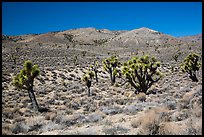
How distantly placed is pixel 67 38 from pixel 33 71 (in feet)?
395

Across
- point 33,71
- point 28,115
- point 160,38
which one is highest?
point 160,38

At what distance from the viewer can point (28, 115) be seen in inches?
534

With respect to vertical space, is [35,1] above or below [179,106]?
above

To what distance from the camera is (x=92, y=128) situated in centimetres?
889

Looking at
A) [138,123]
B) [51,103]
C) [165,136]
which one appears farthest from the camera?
[51,103]

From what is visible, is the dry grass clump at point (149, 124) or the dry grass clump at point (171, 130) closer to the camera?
the dry grass clump at point (171, 130)

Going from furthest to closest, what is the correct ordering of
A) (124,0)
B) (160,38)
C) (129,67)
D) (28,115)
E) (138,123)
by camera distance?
1. (160,38)
2. (129,67)
3. (28,115)
4. (138,123)
5. (124,0)

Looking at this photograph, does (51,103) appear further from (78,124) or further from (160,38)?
(160,38)

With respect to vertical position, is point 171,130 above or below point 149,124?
below

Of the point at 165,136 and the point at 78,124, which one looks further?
the point at 78,124

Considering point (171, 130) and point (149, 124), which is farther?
point (149, 124)

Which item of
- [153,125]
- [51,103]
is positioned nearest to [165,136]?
[153,125]

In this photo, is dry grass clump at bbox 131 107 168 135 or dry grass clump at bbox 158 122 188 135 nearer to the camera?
dry grass clump at bbox 158 122 188 135

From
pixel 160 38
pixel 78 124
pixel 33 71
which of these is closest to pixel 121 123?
pixel 78 124
